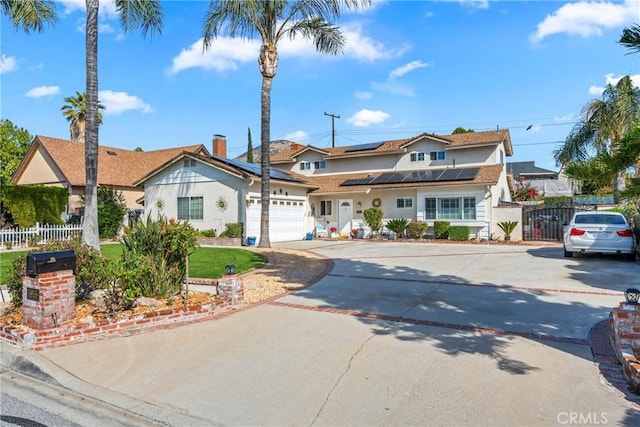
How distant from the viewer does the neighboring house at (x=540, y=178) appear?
158 ft

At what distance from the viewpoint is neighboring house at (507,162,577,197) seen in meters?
48.2

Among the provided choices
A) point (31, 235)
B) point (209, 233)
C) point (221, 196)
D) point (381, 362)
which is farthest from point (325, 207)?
point (381, 362)

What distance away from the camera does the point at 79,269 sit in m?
6.88

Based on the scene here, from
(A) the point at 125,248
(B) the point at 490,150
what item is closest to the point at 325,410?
(A) the point at 125,248

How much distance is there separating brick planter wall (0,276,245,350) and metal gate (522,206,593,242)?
61.5 ft

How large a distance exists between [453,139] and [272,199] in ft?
40.2

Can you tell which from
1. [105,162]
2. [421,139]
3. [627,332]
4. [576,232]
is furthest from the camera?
[105,162]

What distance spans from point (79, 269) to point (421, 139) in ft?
73.1

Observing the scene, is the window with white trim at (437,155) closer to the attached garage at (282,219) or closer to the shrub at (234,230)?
the attached garage at (282,219)

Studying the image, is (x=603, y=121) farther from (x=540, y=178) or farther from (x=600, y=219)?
(x=540, y=178)

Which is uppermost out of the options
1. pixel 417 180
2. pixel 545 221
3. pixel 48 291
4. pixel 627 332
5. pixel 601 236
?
pixel 417 180

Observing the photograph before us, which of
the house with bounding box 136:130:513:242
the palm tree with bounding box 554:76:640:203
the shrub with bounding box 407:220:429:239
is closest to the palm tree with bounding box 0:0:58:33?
the house with bounding box 136:130:513:242

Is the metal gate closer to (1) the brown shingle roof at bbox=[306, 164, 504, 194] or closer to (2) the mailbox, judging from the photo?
(1) the brown shingle roof at bbox=[306, 164, 504, 194]

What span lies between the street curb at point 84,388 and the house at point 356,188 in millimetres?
15271
